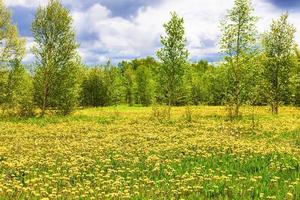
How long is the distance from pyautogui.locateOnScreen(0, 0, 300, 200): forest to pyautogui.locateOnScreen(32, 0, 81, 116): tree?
124 mm

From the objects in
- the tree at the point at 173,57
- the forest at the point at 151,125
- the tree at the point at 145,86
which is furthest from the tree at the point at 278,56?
the tree at the point at 145,86

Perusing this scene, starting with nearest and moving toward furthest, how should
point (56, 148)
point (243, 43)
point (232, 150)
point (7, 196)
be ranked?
point (7, 196)
point (232, 150)
point (56, 148)
point (243, 43)

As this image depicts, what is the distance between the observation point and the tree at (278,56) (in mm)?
54688

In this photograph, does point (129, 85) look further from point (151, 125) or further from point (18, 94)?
point (151, 125)

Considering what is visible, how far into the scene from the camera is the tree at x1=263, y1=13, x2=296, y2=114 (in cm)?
5469

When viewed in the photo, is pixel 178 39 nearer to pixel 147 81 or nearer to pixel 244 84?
pixel 244 84

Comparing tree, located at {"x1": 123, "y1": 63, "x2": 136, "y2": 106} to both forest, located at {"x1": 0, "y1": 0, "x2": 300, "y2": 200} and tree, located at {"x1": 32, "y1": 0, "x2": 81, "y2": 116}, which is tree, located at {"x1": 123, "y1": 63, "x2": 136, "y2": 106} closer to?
forest, located at {"x1": 0, "y1": 0, "x2": 300, "y2": 200}

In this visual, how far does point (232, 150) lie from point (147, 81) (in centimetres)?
9460

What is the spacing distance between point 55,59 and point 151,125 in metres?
20.7

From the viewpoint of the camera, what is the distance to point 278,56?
55.3 m

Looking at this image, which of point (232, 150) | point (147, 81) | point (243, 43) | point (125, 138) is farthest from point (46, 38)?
point (147, 81)

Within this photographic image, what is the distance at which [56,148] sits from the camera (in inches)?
757

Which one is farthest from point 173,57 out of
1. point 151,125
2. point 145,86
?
point 145,86

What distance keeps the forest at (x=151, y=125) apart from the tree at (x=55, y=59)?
0.12 metres
